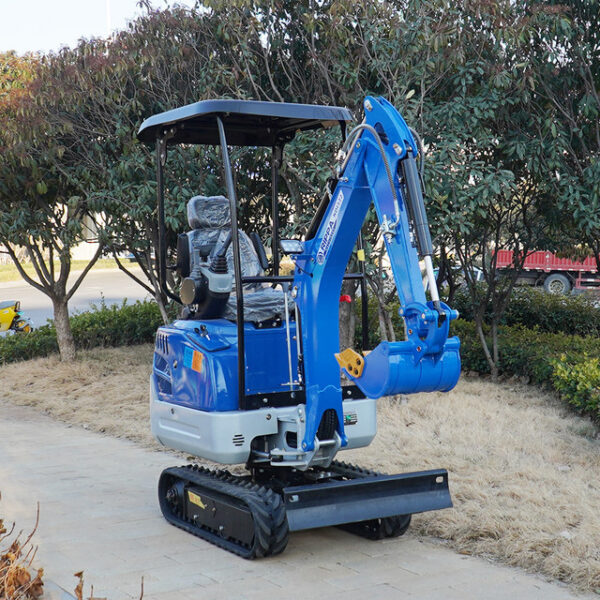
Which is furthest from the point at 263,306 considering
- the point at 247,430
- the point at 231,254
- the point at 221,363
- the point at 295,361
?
the point at 247,430

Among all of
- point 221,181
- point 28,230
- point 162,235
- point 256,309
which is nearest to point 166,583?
point 256,309

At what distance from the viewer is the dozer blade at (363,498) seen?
5469mm

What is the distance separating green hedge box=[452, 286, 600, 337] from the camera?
13.0 meters

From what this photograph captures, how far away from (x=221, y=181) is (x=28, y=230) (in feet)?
9.69

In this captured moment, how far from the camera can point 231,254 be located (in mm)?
6711

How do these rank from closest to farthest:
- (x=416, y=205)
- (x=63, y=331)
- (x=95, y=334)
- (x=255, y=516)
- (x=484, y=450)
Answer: (x=416, y=205)
(x=255, y=516)
(x=484, y=450)
(x=63, y=331)
(x=95, y=334)

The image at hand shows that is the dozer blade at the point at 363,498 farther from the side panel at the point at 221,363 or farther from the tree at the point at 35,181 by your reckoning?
the tree at the point at 35,181

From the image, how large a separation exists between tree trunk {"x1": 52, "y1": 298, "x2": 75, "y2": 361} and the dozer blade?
8.04 meters

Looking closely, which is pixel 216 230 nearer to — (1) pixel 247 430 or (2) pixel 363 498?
(1) pixel 247 430

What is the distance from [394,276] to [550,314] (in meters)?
8.62

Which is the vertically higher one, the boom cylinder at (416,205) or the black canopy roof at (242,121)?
the black canopy roof at (242,121)

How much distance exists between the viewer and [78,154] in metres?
11.2

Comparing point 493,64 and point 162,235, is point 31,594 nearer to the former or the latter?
point 162,235

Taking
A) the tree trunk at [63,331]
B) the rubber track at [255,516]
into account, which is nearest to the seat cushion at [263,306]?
the rubber track at [255,516]
